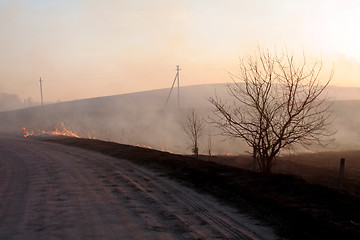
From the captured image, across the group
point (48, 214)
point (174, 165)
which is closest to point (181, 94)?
point (174, 165)

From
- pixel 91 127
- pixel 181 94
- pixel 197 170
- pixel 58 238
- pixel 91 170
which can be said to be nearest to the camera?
pixel 58 238

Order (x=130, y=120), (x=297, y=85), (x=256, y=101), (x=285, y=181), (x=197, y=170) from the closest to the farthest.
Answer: (x=285, y=181) < (x=297, y=85) < (x=256, y=101) < (x=197, y=170) < (x=130, y=120)

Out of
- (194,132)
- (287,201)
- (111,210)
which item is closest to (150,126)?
(194,132)

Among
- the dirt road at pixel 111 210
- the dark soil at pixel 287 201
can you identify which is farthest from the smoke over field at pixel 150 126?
the dirt road at pixel 111 210

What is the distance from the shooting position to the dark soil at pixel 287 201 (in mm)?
5371

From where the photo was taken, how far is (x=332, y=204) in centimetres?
649

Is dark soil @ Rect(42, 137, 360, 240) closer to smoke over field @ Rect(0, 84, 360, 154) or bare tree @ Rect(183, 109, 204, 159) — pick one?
bare tree @ Rect(183, 109, 204, 159)

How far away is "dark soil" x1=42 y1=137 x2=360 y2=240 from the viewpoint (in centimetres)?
537

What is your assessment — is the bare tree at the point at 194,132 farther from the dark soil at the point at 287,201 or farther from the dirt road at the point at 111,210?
the dirt road at the point at 111,210

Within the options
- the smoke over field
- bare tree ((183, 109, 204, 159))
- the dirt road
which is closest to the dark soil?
the dirt road

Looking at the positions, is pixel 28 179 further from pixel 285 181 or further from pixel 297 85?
pixel 297 85

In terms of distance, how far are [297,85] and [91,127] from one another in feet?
163

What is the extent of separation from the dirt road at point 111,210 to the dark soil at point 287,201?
49 cm

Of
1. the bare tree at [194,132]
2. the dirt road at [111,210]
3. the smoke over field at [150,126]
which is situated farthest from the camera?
the smoke over field at [150,126]
